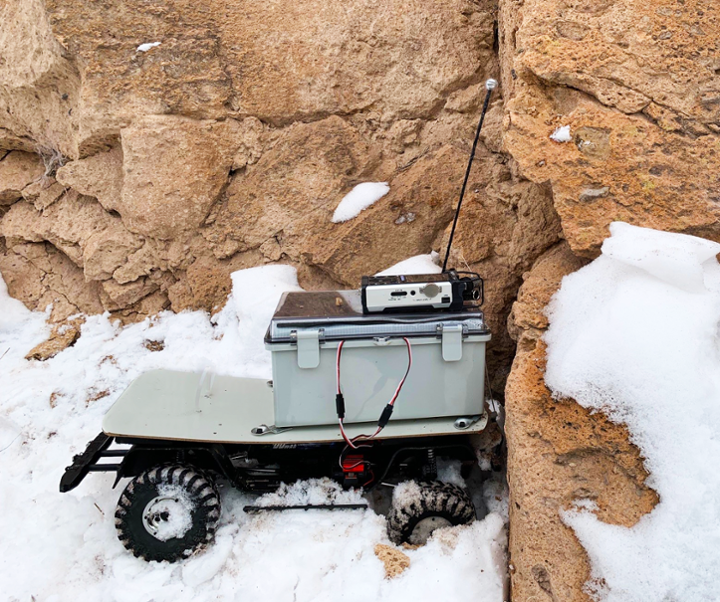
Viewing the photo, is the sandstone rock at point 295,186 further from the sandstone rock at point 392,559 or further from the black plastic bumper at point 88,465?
the sandstone rock at point 392,559

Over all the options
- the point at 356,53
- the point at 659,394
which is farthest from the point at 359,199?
the point at 659,394

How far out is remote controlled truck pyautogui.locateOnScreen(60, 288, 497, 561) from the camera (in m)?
2.50

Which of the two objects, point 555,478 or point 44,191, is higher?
point 44,191

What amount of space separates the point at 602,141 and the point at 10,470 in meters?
3.50

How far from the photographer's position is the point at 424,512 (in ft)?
8.31

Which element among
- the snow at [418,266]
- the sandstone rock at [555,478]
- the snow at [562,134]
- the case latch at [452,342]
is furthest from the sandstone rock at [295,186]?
the sandstone rock at [555,478]

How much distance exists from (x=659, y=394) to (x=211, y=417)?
6.57 ft

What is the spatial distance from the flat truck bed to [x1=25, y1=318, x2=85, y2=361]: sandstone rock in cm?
125

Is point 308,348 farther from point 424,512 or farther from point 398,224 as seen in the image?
point 398,224

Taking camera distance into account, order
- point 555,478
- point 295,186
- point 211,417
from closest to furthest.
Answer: point 555,478 < point 211,417 < point 295,186

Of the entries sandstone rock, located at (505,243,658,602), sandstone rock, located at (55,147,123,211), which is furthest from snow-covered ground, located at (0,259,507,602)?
sandstone rock, located at (55,147,123,211)

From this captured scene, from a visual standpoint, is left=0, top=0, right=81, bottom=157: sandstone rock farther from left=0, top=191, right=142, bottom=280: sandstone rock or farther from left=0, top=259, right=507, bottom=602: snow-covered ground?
left=0, top=259, right=507, bottom=602: snow-covered ground

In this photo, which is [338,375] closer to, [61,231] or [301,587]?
[301,587]

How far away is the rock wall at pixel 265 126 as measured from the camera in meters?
3.69
